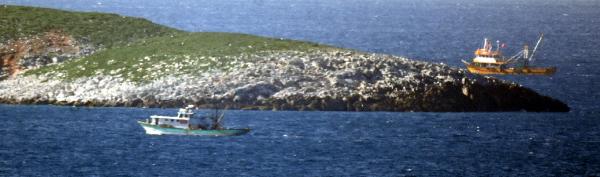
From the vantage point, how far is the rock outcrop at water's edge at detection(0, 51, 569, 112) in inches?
4638

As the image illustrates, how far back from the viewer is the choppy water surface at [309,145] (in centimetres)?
9444

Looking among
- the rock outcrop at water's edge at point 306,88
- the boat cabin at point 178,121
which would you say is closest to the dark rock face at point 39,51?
the rock outcrop at water's edge at point 306,88

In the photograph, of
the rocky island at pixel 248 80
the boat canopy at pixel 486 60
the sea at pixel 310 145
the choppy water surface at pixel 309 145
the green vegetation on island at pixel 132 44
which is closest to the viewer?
the sea at pixel 310 145

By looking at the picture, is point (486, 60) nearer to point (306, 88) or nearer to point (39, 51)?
point (39, 51)

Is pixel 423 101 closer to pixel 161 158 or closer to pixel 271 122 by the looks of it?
pixel 271 122

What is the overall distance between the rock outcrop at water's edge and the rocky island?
2.4 inches

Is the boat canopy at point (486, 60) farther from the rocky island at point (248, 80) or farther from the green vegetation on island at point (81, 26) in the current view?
the rocky island at point (248, 80)

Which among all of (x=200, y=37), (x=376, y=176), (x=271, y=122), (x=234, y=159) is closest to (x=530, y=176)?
(x=376, y=176)

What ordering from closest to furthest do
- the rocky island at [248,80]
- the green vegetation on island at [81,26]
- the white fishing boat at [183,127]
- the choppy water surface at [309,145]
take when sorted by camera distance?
the choppy water surface at [309,145] < the white fishing boat at [183,127] < the rocky island at [248,80] < the green vegetation on island at [81,26]

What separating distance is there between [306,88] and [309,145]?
14397mm

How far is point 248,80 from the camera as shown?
392ft

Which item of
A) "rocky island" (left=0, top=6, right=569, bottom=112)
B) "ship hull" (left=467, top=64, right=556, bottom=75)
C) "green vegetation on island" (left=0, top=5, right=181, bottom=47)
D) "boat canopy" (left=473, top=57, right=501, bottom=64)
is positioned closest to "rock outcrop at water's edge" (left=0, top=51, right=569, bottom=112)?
"rocky island" (left=0, top=6, right=569, bottom=112)

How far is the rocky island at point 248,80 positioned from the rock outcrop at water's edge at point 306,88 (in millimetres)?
62

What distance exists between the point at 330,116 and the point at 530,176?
22.8 meters
